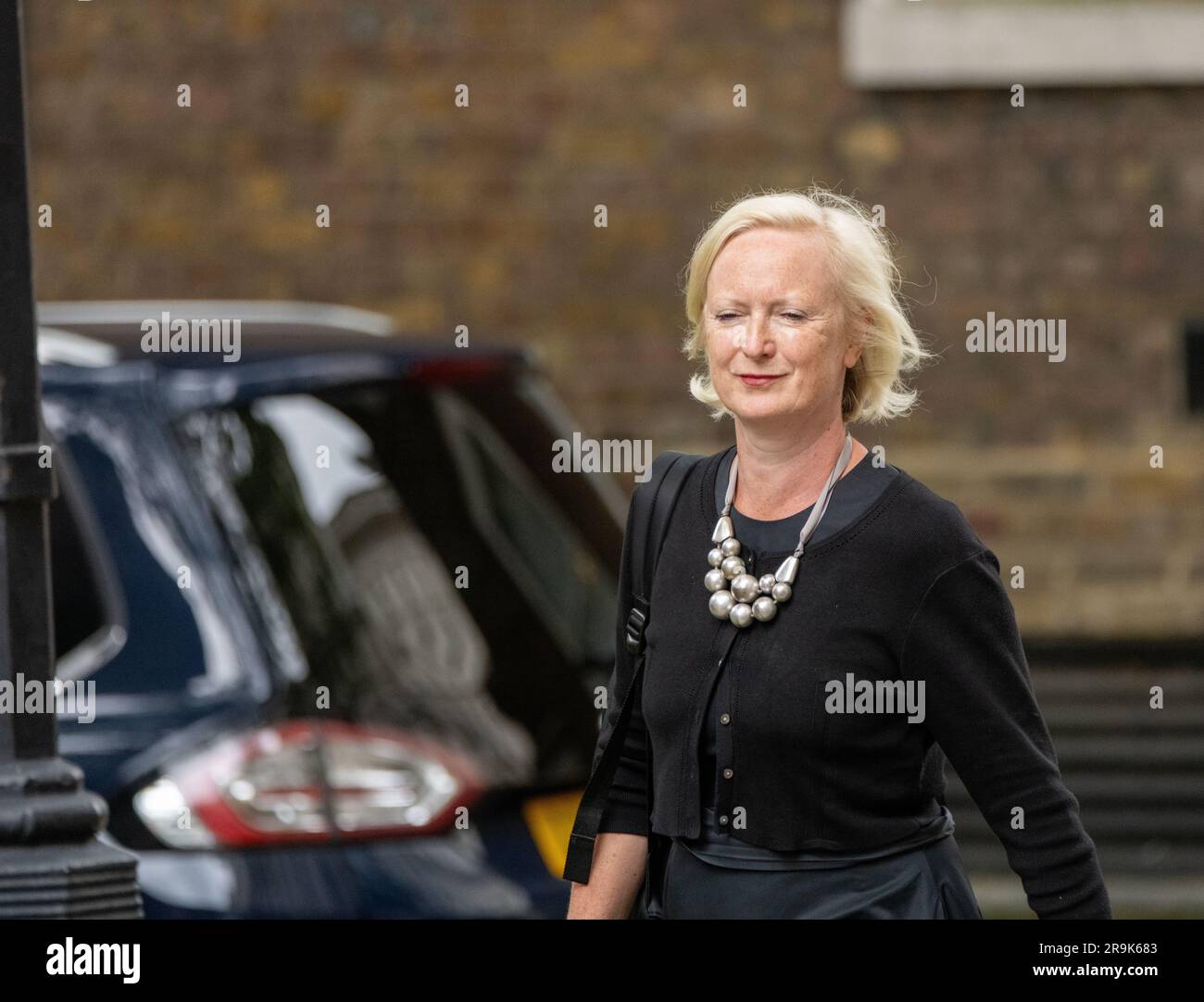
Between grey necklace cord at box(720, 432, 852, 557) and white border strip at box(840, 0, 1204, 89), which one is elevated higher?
white border strip at box(840, 0, 1204, 89)

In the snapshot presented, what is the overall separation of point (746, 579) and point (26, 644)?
3.34 ft

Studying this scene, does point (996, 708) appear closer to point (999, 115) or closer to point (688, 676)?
point (688, 676)

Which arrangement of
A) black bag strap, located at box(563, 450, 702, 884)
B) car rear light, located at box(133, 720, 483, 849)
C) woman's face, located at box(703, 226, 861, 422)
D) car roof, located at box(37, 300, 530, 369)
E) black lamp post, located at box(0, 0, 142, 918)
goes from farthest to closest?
1. car roof, located at box(37, 300, 530, 369)
2. car rear light, located at box(133, 720, 483, 849)
3. black lamp post, located at box(0, 0, 142, 918)
4. black bag strap, located at box(563, 450, 702, 884)
5. woman's face, located at box(703, 226, 861, 422)

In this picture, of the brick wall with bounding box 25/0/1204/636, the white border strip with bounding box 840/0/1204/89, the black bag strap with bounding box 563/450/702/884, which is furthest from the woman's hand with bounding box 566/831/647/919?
the white border strip with bounding box 840/0/1204/89

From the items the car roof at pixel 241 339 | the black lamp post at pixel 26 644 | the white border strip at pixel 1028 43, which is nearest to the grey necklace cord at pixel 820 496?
the black lamp post at pixel 26 644

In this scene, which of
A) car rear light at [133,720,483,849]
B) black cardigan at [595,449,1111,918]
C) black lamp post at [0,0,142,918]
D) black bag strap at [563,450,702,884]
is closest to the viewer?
black cardigan at [595,449,1111,918]

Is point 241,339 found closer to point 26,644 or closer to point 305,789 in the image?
point 305,789

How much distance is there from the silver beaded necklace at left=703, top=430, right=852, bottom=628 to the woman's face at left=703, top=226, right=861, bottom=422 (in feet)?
0.34

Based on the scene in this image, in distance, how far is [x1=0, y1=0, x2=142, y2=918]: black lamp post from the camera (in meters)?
2.71

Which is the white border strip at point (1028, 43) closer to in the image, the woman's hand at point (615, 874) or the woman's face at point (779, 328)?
the woman's face at point (779, 328)

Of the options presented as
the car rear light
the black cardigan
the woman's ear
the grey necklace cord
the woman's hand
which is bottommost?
the car rear light

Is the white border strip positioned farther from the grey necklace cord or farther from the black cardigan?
the black cardigan

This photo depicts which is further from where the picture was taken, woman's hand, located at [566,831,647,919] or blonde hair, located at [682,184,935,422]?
woman's hand, located at [566,831,647,919]
